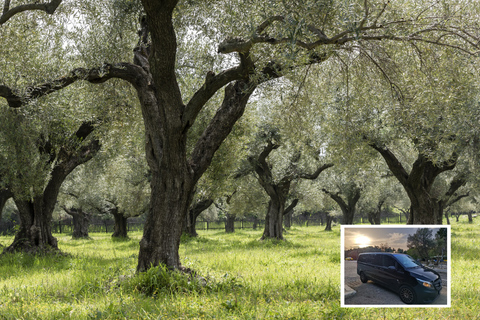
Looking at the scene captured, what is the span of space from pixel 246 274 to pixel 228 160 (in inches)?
175

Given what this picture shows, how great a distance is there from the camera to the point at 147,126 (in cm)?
845

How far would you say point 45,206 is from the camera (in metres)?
14.4

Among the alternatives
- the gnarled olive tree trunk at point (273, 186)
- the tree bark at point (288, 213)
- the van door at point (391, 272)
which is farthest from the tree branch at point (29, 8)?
the tree bark at point (288, 213)

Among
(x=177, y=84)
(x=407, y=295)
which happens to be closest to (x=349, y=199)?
(x=177, y=84)

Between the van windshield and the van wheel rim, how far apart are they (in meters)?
0.21

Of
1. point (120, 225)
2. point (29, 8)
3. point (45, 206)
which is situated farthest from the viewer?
point (120, 225)

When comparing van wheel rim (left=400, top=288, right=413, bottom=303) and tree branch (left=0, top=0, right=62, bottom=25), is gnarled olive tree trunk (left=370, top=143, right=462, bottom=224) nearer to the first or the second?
tree branch (left=0, top=0, right=62, bottom=25)

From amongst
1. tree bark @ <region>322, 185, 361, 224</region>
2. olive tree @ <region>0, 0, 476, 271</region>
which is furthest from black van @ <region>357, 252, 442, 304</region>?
tree bark @ <region>322, 185, 361, 224</region>

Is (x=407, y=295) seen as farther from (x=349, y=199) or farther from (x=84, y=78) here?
(x=349, y=199)

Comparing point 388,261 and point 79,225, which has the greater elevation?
point 388,261

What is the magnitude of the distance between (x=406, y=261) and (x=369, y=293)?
1.44 ft

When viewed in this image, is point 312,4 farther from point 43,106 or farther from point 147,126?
point 43,106

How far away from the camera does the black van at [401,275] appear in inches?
123

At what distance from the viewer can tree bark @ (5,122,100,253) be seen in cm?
1377
